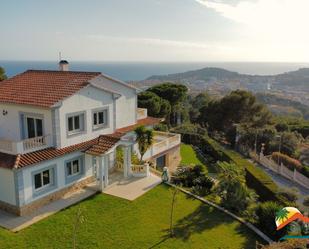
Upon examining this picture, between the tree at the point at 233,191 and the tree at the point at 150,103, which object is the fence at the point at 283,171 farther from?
the tree at the point at 150,103

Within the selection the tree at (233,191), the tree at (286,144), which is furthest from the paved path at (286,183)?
the tree at (233,191)

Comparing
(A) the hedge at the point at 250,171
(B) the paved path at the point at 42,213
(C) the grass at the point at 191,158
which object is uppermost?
(B) the paved path at the point at 42,213

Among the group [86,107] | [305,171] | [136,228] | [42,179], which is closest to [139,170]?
[86,107]

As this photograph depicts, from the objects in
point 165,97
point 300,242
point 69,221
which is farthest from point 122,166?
point 165,97

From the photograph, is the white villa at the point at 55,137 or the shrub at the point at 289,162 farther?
the shrub at the point at 289,162

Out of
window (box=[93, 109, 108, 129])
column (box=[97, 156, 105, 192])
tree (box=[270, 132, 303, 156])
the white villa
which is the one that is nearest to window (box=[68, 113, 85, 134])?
the white villa

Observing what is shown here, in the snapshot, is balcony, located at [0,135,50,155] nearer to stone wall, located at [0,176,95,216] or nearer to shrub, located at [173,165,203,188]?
stone wall, located at [0,176,95,216]

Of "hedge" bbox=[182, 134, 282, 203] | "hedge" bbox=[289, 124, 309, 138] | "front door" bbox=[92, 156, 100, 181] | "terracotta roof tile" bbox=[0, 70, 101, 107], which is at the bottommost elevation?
Result: "hedge" bbox=[289, 124, 309, 138]
